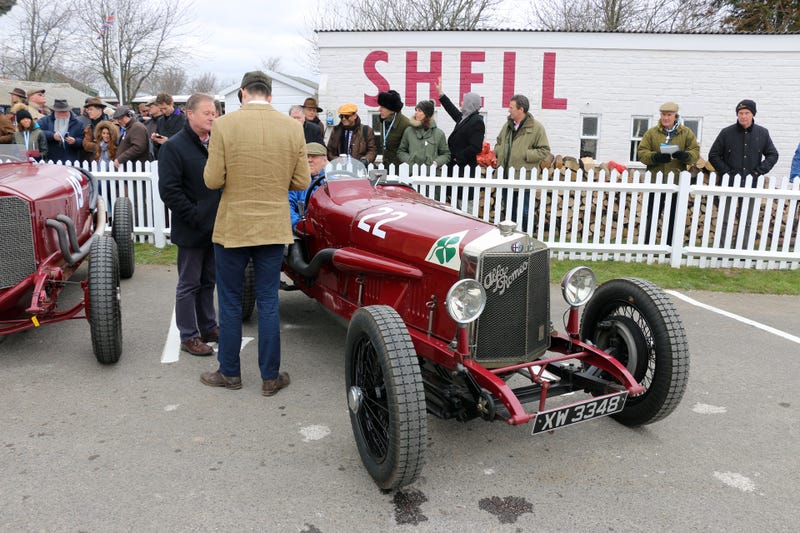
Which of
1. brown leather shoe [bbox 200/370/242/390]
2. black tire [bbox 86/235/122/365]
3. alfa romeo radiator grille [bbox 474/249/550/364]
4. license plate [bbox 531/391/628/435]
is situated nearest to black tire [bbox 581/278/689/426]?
license plate [bbox 531/391/628/435]

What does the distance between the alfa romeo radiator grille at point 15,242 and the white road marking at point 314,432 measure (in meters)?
2.37

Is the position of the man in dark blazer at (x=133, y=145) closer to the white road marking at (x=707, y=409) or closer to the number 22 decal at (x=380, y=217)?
the number 22 decal at (x=380, y=217)

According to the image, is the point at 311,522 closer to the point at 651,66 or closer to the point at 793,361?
the point at 793,361

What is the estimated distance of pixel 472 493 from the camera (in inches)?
118

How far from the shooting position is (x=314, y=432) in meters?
3.56

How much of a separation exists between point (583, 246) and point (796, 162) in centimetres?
331

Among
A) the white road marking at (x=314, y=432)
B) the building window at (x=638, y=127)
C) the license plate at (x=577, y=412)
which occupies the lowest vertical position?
the white road marking at (x=314, y=432)

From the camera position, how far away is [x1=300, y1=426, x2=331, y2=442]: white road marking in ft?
11.5

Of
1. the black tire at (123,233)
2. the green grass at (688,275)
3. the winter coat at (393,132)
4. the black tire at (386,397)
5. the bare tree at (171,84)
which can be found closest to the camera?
the black tire at (386,397)

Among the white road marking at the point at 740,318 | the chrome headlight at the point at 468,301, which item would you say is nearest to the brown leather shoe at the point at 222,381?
the chrome headlight at the point at 468,301

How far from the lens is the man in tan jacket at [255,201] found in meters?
3.71

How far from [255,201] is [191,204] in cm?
73

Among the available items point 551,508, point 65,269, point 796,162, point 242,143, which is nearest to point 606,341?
point 551,508

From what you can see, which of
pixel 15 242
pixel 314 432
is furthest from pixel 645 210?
pixel 15 242
